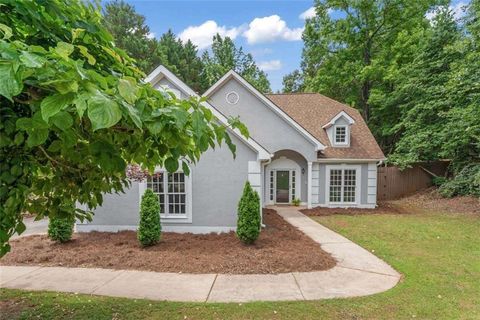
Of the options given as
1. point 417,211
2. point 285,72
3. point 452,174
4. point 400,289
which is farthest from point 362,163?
point 285,72

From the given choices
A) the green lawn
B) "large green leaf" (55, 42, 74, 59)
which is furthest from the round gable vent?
"large green leaf" (55, 42, 74, 59)

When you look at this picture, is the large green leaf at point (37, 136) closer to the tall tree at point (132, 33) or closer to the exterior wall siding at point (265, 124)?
the exterior wall siding at point (265, 124)

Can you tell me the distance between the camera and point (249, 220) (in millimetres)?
7688

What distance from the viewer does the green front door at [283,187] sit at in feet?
51.9

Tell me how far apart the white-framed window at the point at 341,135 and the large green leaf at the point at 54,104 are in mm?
15235

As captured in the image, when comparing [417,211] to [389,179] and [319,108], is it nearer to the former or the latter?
[389,179]

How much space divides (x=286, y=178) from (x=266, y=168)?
1242 millimetres

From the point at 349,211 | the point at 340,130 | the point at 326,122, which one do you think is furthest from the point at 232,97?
the point at 349,211

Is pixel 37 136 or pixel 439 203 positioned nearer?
pixel 37 136

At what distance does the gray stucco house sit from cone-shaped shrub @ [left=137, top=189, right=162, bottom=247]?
110 centimetres

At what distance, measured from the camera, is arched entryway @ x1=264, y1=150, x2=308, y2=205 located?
15516 millimetres

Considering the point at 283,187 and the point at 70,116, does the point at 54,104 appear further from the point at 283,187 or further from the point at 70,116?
the point at 283,187

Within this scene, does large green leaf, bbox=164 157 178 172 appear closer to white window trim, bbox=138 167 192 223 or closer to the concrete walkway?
the concrete walkway

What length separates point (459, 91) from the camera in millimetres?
14984
